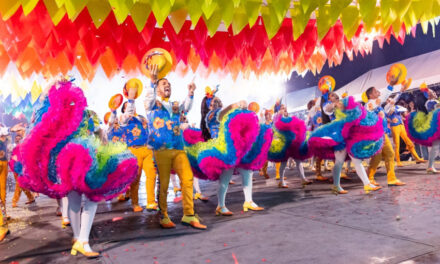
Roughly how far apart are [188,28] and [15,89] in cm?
476

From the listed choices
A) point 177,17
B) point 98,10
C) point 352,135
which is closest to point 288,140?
point 352,135

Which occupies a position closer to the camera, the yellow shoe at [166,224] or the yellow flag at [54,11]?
the yellow flag at [54,11]

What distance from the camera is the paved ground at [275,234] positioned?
2633 mm

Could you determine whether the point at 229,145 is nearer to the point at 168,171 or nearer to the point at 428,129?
the point at 168,171

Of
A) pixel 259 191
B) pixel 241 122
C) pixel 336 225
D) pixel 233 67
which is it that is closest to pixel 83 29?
pixel 241 122

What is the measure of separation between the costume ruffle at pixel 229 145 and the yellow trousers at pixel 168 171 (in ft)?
1.07

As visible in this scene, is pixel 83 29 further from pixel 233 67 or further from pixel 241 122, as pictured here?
pixel 233 67

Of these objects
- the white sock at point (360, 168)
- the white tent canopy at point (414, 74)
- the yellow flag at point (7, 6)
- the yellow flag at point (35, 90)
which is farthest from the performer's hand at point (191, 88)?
the white tent canopy at point (414, 74)

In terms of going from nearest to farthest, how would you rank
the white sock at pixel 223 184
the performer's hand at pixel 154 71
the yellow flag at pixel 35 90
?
the performer's hand at pixel 154 71 < the white sock at pixel 223 184 < the yellow flag at pixel 35 90

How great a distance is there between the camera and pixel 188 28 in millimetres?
5879

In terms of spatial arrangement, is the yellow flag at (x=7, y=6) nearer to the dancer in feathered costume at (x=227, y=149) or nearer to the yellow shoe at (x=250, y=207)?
the dancer in feathered costume at (x=227, y=149)

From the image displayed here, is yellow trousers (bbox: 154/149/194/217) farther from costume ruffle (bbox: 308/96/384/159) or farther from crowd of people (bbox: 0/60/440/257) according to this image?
costume ruffle (bbox: 308/96/384/159)

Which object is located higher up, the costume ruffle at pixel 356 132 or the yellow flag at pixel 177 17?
the yellow flag at pixel 177 17

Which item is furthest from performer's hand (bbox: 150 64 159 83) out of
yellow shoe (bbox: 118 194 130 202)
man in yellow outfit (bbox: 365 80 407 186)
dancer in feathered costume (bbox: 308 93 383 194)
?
man in yellow outfit (bbox: 365 80 407 186)
